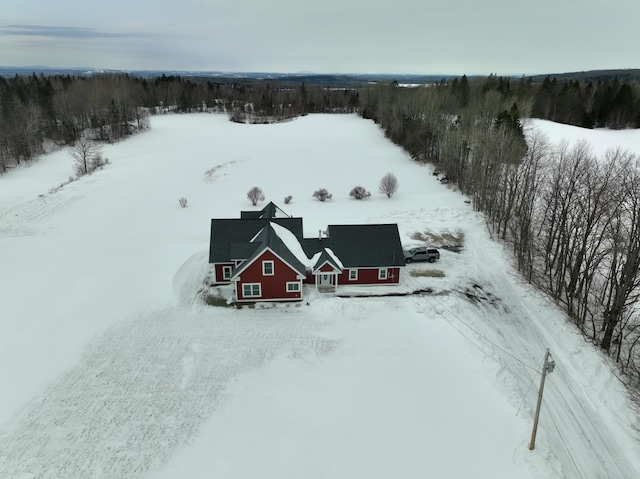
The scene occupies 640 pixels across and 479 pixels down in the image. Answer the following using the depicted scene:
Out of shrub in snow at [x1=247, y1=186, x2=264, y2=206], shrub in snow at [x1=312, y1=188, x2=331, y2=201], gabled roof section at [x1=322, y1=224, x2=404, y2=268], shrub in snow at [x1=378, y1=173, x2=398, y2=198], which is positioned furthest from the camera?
shrub in snow at [x1=378, y1=173, x2=398, y2=198]

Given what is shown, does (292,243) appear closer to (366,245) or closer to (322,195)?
(366,245)

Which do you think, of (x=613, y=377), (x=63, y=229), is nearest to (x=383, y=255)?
(x=613, y=377)

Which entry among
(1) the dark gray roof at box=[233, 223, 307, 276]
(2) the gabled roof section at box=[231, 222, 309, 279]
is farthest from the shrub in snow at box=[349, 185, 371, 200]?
(1) the dark gray roof at box=[233, 223, 307, 276]

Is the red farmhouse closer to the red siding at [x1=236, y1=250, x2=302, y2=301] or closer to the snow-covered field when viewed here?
the red siding at [x1=236, y1=250, x2=302, y2=301]

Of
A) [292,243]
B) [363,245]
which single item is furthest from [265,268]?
[363,245]

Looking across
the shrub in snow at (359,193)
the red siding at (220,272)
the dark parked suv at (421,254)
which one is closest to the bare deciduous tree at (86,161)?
the shrub in snow at (359,193)

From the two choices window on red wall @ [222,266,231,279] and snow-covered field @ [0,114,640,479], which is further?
window on red wall @ [222,266,231,279]

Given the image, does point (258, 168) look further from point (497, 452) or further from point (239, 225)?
point (497, 452)
